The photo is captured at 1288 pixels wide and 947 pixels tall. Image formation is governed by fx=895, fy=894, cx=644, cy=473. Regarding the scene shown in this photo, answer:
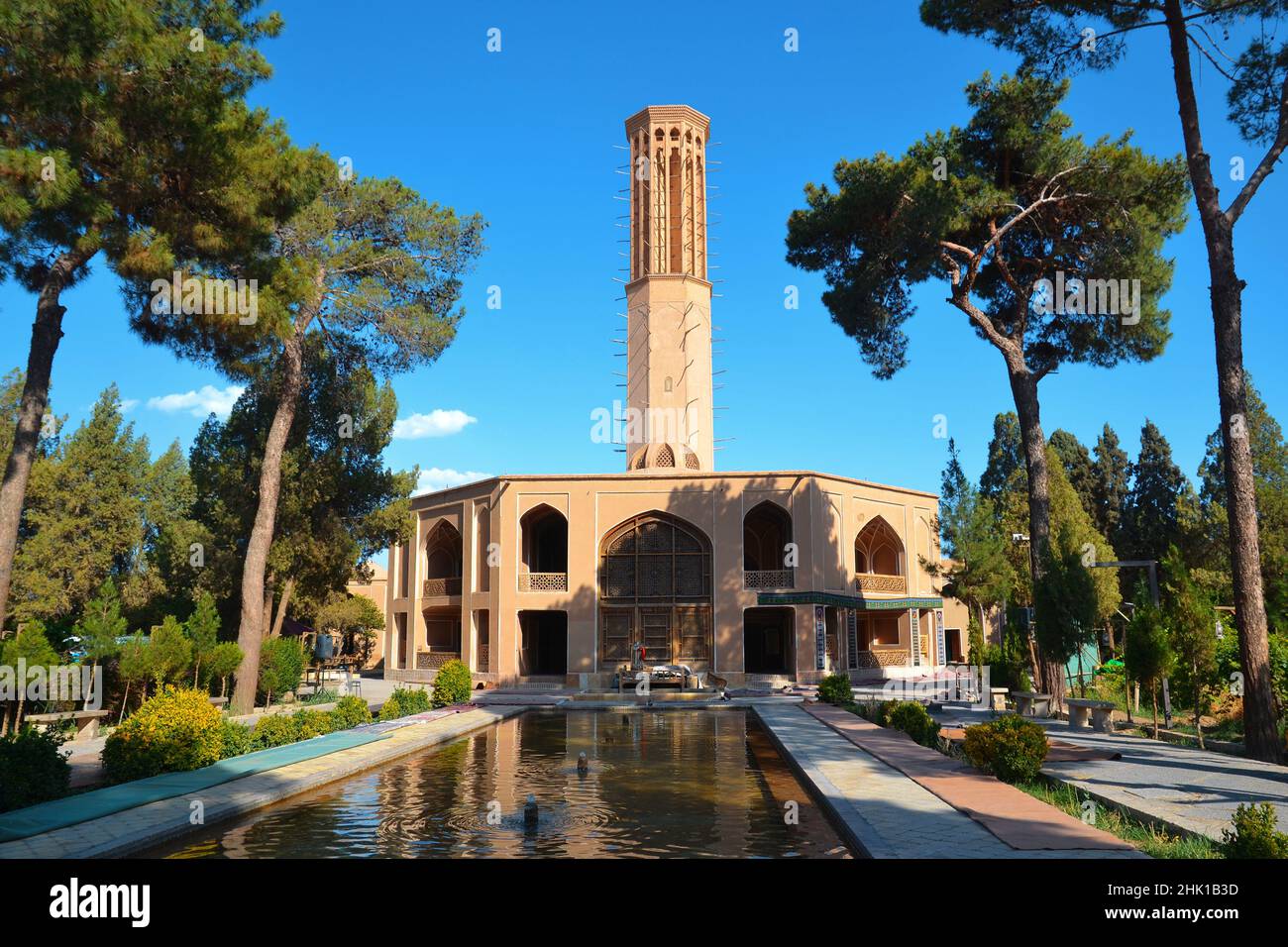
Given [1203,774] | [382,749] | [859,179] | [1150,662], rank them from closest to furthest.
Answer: [1203,774], [382,749], [1150,662], [859,179]

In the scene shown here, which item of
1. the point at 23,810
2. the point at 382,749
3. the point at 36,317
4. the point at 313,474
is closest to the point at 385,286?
the point at 313,474

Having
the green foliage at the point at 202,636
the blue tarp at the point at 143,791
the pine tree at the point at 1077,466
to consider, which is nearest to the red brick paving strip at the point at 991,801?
the blue tarp at the point at 143,791

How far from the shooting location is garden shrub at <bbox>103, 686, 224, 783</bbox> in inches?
409

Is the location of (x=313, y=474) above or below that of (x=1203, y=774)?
above

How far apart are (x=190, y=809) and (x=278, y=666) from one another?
13936 mm

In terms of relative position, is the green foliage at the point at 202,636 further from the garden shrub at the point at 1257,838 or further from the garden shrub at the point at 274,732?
the garden shrub at the point at 1257,838

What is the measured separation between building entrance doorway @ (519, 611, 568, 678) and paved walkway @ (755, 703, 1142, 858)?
19.8 metres

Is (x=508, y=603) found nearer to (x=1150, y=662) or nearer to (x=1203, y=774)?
(x=1150, y=662)

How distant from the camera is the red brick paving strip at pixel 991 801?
6.95m

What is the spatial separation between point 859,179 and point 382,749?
51.5ft

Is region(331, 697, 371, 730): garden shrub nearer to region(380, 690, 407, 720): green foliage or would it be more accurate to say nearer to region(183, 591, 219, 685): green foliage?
region(380, 690, 407, 720): green foliage

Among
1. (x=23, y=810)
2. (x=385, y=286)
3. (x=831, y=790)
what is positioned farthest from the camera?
(x=385, y=286)

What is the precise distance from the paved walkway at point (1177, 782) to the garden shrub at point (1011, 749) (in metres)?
0.48
